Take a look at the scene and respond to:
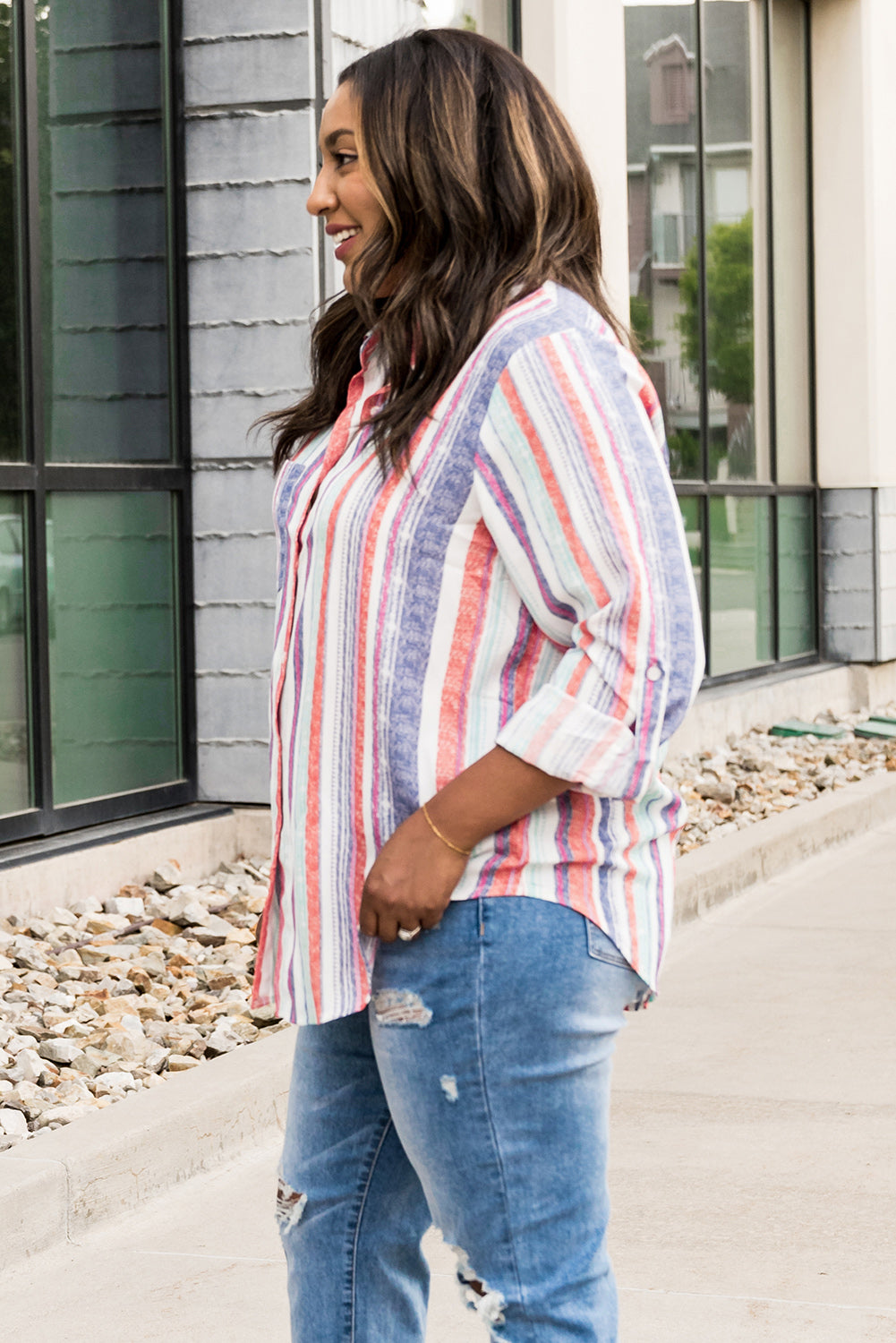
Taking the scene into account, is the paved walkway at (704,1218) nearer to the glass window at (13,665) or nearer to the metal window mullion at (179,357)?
the glass window at (13,665)

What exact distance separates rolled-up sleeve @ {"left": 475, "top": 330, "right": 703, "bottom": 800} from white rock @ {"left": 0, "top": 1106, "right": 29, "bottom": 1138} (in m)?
2.58

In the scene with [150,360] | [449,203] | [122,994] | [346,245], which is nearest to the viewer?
[449,203]

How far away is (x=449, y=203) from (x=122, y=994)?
3.72 m

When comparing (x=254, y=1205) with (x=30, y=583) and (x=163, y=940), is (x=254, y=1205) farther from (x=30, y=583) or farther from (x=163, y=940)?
(x=30, y=583)

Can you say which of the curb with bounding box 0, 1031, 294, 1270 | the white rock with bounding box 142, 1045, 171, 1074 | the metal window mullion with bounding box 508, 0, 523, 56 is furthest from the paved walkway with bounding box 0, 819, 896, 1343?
the metal window mullion with bounding box 508, 0, 523, 56

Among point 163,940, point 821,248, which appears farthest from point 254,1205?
point 821,248

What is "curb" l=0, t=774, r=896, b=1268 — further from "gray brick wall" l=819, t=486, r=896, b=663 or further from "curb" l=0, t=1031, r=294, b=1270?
"gray brick wall" l=819, t=486, r=896, b=663

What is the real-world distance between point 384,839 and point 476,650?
0.71 feet

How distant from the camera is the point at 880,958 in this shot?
6.29 meters

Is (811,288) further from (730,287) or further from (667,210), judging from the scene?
(667,210)

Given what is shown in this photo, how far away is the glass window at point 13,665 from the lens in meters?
6.07

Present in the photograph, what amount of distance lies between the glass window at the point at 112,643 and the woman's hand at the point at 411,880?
15.3 ft

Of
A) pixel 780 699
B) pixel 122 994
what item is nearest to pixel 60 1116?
pixel 122 994

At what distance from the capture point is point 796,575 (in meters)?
13.1
